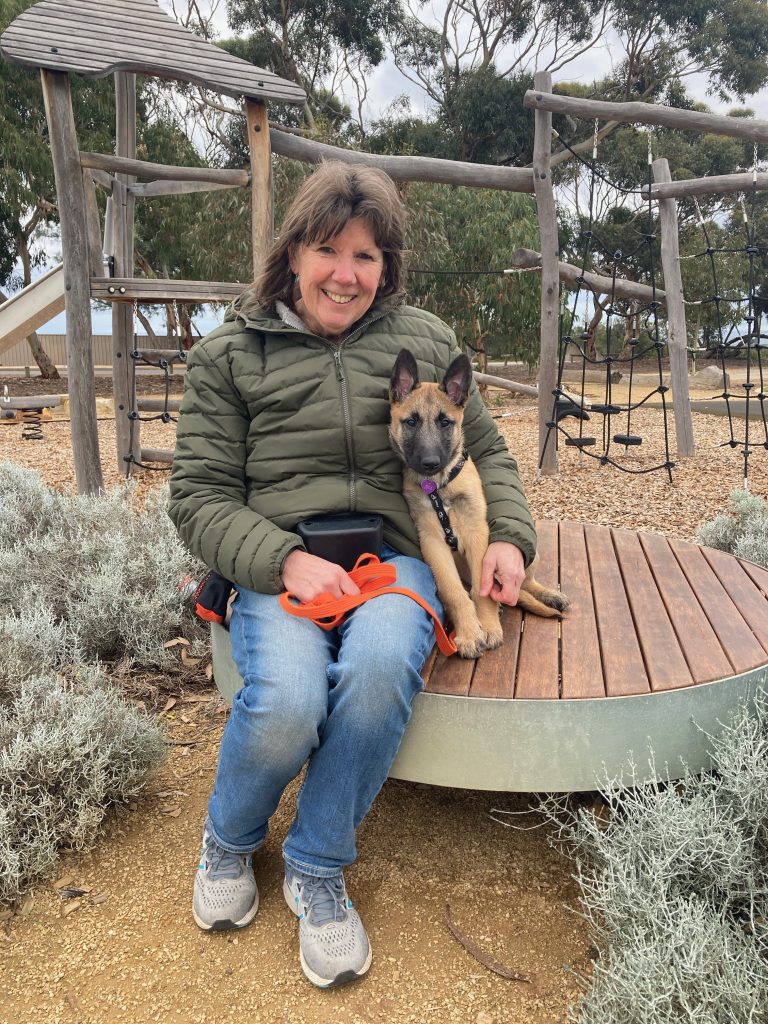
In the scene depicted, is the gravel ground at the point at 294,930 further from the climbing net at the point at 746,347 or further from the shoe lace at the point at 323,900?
the climbing net at the point at 746,347

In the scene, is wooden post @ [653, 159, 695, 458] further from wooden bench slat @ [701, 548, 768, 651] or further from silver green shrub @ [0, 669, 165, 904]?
silver green shrub @ [0, 669, 165, 904]

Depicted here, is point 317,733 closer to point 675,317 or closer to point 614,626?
point 614,626

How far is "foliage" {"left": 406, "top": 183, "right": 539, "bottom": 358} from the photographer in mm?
16703

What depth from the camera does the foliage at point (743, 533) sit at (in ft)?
15.5

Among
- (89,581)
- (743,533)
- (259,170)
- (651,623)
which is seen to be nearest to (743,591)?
(651,623)

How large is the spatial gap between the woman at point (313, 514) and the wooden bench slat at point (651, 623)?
51 cm

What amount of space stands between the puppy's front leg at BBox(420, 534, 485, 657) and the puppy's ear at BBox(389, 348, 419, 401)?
0.52 meters

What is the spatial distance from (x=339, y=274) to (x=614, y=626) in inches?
63.1

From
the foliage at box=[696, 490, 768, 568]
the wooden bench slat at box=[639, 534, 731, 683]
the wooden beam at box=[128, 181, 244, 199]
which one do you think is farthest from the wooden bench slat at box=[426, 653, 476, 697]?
the wooden beam at box=[128, 181, 244, 199]

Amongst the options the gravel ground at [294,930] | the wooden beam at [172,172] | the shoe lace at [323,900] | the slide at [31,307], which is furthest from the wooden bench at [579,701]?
the slide at [31,307]

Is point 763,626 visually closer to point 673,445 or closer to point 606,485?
point 606,485

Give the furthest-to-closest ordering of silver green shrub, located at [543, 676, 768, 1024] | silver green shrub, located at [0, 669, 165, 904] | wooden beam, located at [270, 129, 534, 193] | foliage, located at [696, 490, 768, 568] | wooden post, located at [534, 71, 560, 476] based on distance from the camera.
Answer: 1. wooden post, located at [534, 71, 560, 476]
2. wooden beam, located at [270, 129, 534, 193]
3. foliage, located at [696, 490, 768, 568]
4. silver green shrub, located at [0, 669, 165, 904]
5. silver green shrub, located at [543, 676, 768, 1024]

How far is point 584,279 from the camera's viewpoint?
7988mm

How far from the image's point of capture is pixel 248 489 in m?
2.60
